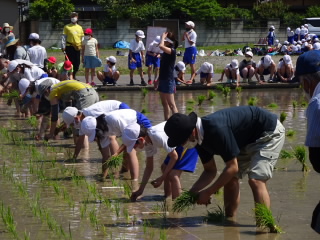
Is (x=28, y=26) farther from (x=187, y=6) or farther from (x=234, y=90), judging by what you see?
(x=234, y=90)

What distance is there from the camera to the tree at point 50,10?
145 ft

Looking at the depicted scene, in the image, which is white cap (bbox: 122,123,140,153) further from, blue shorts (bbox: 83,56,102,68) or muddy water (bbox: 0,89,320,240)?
blue shorts (bbox: 83,56,102,68)

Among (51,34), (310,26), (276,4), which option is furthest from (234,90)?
(276,4)

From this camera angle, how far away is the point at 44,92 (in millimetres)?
14531

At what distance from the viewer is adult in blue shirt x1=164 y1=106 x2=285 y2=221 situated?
7641 millimetres

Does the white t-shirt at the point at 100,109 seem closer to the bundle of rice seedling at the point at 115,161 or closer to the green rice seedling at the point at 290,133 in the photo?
the bundle of rice seedling at the point at 115,161

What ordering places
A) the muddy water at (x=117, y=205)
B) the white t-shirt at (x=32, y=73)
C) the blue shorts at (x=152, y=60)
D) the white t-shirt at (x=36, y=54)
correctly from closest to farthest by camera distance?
1. the muddy water at (x=117, y=205)
2. the white t-shirt at (x=32, y=73)
3. the white t-shirt at (x=36, y=54)
4. the blue shorts at (x=152, y=60)

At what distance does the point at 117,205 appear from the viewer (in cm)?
930

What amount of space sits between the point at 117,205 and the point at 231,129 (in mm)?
1970

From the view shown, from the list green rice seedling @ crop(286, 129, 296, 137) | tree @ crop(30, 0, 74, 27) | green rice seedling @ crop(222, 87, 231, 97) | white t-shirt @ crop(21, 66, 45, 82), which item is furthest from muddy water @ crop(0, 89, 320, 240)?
tree @ crop(30, 0, 74, 27)

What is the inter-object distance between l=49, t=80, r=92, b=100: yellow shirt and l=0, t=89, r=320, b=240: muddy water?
2.72ft

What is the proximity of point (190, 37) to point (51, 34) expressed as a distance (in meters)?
20.0

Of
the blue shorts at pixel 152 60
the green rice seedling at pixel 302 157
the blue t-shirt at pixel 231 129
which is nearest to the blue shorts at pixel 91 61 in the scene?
the blue shorts at pixel 152 60

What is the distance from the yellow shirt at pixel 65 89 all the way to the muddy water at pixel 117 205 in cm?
83
